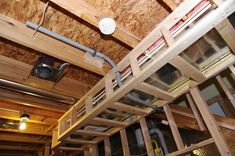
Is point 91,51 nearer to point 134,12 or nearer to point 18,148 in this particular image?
point 134,12

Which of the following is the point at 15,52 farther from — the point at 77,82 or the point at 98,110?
the point at 98,110

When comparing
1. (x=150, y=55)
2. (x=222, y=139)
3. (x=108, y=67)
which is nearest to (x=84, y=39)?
(x=108, y=67)

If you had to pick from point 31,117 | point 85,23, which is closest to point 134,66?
point 85,23

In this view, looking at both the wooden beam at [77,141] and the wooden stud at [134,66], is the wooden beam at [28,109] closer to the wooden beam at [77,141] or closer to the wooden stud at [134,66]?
the wooden beam at [77,141]

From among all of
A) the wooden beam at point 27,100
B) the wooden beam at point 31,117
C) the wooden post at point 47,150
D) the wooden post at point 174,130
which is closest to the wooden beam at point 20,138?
the wooden post at point 47,150

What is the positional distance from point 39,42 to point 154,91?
1.15m

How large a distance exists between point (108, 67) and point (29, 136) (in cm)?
252

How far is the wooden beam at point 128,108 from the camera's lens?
180cm

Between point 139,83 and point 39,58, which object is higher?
point 39,58

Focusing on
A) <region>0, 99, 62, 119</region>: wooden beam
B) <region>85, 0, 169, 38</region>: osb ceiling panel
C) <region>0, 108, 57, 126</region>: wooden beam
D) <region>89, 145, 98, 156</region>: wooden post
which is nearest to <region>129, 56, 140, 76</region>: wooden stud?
<region>85, 0, 169, 38</region>: osb ceiling panel

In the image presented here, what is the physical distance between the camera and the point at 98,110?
1.81 metres

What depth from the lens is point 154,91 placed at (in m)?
1.67

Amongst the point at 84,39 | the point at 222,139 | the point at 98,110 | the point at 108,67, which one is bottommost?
the point at 222,139

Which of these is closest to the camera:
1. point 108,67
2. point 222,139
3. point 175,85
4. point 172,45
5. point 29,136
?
point 172,45
